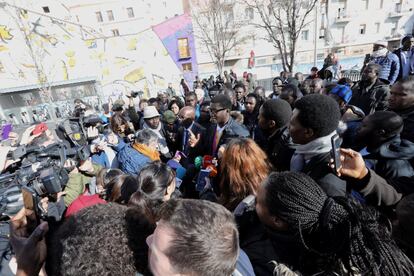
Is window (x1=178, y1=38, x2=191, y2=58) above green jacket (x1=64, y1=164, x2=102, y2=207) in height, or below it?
above

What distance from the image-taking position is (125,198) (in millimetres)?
2158

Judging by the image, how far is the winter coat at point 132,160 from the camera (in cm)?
316

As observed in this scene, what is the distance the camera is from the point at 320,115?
72.2 inches

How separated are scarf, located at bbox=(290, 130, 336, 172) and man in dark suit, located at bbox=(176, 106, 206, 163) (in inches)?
77.7

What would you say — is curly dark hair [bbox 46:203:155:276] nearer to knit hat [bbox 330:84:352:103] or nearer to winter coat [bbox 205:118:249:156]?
winter coat [bbox 205:118:249:156]

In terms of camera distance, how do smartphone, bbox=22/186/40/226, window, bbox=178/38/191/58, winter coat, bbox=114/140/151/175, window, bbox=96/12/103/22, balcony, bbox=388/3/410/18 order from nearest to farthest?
smartphone, bbox=22/186/40/226 < winter coat, bbox=114/140/151/175 < window, bbox=178/38/191/58 < balcony, bbox=388/3/410/18 < window, bbox=96/12/103/22

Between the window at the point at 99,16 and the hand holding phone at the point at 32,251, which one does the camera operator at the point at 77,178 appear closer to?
the hand holding phone at the point at 32,251

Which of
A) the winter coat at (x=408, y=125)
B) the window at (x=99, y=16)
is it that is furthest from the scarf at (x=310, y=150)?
the window at (x=99, y=16)

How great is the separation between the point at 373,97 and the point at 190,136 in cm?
334

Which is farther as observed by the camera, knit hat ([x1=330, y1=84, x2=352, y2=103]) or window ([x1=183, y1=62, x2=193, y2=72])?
window ([x1=183, y1=62, x2=193, y2=72])

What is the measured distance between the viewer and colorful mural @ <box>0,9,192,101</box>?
52.3 ft

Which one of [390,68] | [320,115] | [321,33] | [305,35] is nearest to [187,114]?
[320,115]

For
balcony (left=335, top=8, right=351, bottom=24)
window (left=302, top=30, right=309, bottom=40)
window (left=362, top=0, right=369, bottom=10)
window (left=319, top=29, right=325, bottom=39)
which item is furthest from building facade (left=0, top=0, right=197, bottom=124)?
window (left=362, top=0, right=369, bottom=10)

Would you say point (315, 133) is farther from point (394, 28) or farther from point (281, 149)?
point (394, 28)
